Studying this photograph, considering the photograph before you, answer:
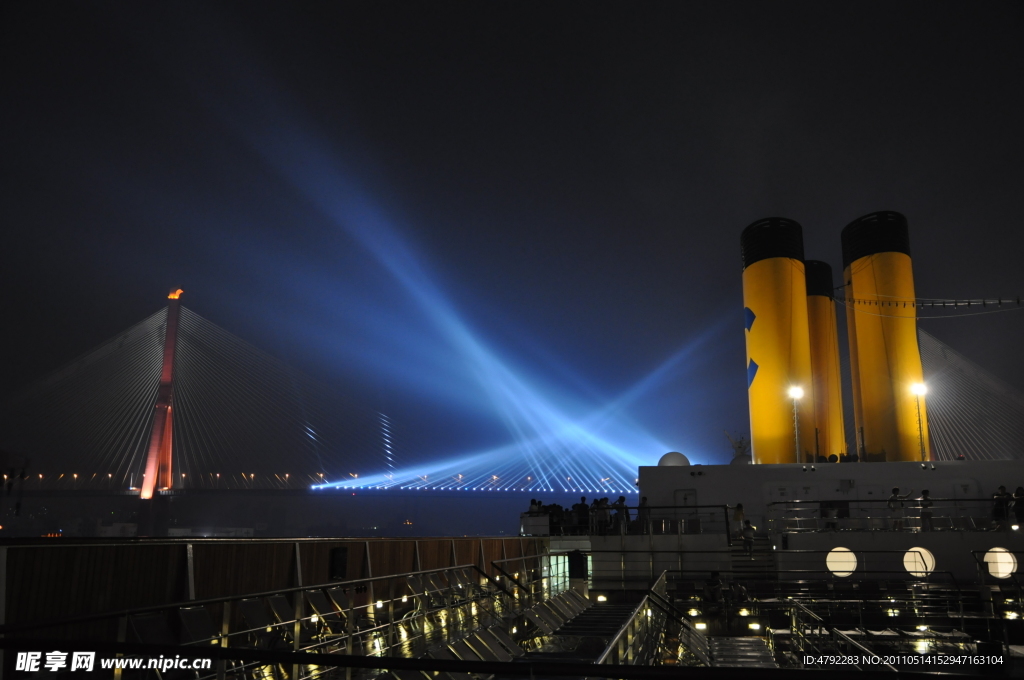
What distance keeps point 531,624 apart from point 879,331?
1713 centimetres

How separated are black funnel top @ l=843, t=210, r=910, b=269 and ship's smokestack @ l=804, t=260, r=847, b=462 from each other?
3.33m

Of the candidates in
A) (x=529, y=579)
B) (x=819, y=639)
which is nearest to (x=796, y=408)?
(x=529, y=579)

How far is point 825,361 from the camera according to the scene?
25.7 metres

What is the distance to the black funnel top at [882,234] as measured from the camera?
74.2 ft

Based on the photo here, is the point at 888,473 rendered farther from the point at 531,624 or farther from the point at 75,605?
the point at 75,605

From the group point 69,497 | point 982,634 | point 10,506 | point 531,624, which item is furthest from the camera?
point 10,506

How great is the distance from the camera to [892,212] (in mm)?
22688

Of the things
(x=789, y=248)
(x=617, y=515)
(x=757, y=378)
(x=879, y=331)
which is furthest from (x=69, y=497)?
(x=879, y=331)

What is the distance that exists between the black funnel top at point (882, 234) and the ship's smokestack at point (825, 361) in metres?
3.33

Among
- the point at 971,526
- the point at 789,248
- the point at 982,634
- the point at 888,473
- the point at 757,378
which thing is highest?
the point at 789,248

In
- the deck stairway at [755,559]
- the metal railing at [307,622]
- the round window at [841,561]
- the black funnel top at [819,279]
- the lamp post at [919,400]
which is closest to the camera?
the metal railing at [307,622]

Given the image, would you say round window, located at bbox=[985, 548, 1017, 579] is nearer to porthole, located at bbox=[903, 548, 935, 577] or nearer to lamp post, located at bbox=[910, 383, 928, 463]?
porthole, located at bbox=[903, 548, 935, 577]

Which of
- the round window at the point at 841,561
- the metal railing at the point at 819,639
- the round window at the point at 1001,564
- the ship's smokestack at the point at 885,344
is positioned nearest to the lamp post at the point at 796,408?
the ship's smokestack at the point at 885,344

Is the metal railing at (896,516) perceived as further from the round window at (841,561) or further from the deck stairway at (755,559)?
the round window at (841,561)
